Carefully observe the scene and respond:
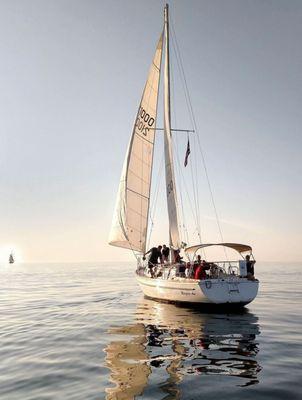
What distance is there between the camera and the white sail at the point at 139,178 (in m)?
26.3

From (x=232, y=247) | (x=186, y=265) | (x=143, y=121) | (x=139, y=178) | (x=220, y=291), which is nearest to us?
(x=220, y=291)

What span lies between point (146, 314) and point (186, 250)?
5538 mm

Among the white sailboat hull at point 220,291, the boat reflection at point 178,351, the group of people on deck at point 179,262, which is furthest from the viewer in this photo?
the group of people on deck at point 179,262

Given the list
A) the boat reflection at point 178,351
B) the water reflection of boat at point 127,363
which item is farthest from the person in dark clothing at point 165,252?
the water reflection of boat at point 127,363

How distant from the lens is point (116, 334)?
14.6 meters

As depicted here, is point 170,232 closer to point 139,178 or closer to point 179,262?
point 179,262

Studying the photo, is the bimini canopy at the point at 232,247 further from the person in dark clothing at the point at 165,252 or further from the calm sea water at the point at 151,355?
the calm sea water at the point at 151,355

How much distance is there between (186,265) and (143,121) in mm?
12434

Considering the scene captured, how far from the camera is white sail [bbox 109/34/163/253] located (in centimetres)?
2627

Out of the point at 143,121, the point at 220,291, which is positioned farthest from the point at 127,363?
the point at 143,121

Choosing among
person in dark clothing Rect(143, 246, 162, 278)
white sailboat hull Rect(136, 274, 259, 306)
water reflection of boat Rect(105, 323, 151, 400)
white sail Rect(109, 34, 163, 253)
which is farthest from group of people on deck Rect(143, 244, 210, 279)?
water reflection of boat Rect(105, 323, 151, 400)

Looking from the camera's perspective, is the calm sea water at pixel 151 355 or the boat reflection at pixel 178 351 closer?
the calm sea water at pixel 151 355

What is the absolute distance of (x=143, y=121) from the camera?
28.6 metres

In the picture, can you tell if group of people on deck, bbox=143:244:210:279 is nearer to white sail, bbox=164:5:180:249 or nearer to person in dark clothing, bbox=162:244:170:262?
person in dark clothing, bbox=162:244:170:262
